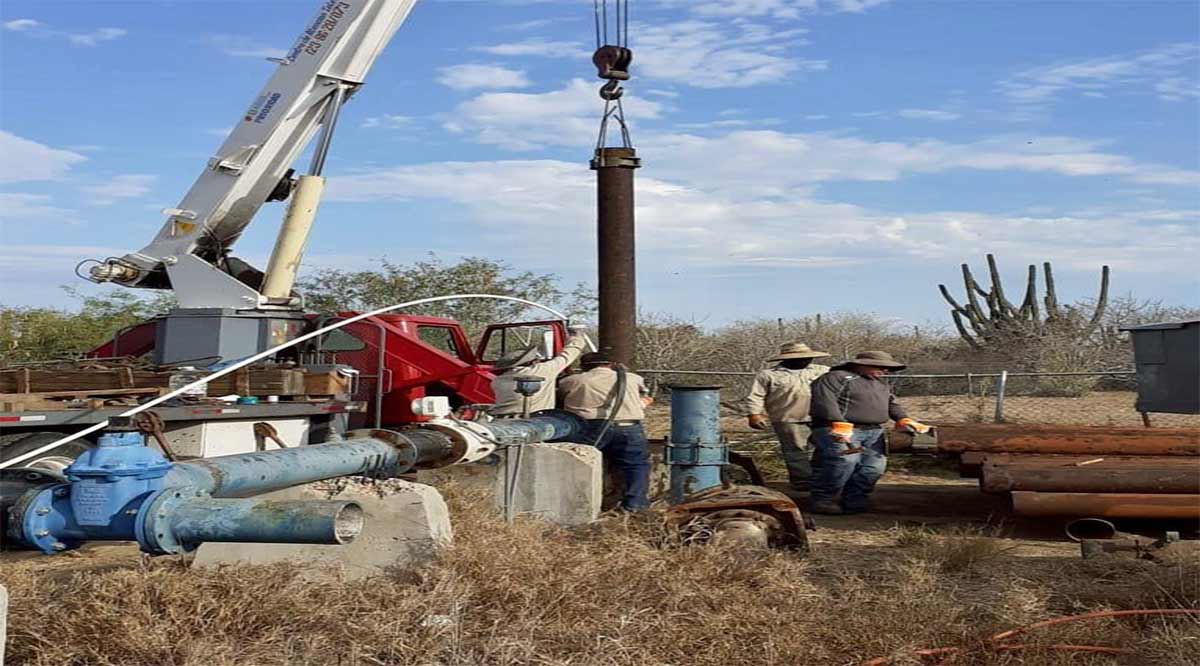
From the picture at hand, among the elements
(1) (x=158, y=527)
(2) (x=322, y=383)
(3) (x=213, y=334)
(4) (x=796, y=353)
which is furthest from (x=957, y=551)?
(3) (x=213, y=334)

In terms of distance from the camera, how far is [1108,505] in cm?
878

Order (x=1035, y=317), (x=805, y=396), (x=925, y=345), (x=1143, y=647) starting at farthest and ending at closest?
(x=925, y=345), (x=1035, y=317), (x=805, y=396), (x=1143, y=647)

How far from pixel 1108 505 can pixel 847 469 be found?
2249 mm

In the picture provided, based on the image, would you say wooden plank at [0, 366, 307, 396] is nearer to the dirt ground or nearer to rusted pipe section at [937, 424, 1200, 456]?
the dirt ground

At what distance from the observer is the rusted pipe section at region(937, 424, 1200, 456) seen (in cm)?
1039

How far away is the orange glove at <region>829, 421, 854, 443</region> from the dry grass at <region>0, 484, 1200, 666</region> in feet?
12.4

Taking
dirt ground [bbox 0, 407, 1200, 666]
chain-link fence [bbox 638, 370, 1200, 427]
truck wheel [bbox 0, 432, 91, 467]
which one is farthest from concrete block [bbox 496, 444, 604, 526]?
chain-link fence [bbox 638, 370, 1200, 427]

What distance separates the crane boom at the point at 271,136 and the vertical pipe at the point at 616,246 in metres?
3.58

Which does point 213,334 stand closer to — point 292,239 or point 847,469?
point 292,239

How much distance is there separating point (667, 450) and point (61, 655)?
5.67m

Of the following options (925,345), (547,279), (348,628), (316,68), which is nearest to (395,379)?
(316,68)

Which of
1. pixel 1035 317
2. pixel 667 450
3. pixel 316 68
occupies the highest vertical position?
pixel 316 68

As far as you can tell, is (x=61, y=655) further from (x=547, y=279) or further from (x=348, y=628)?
(x=547, y=279)

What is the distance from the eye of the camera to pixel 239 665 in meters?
4.37
